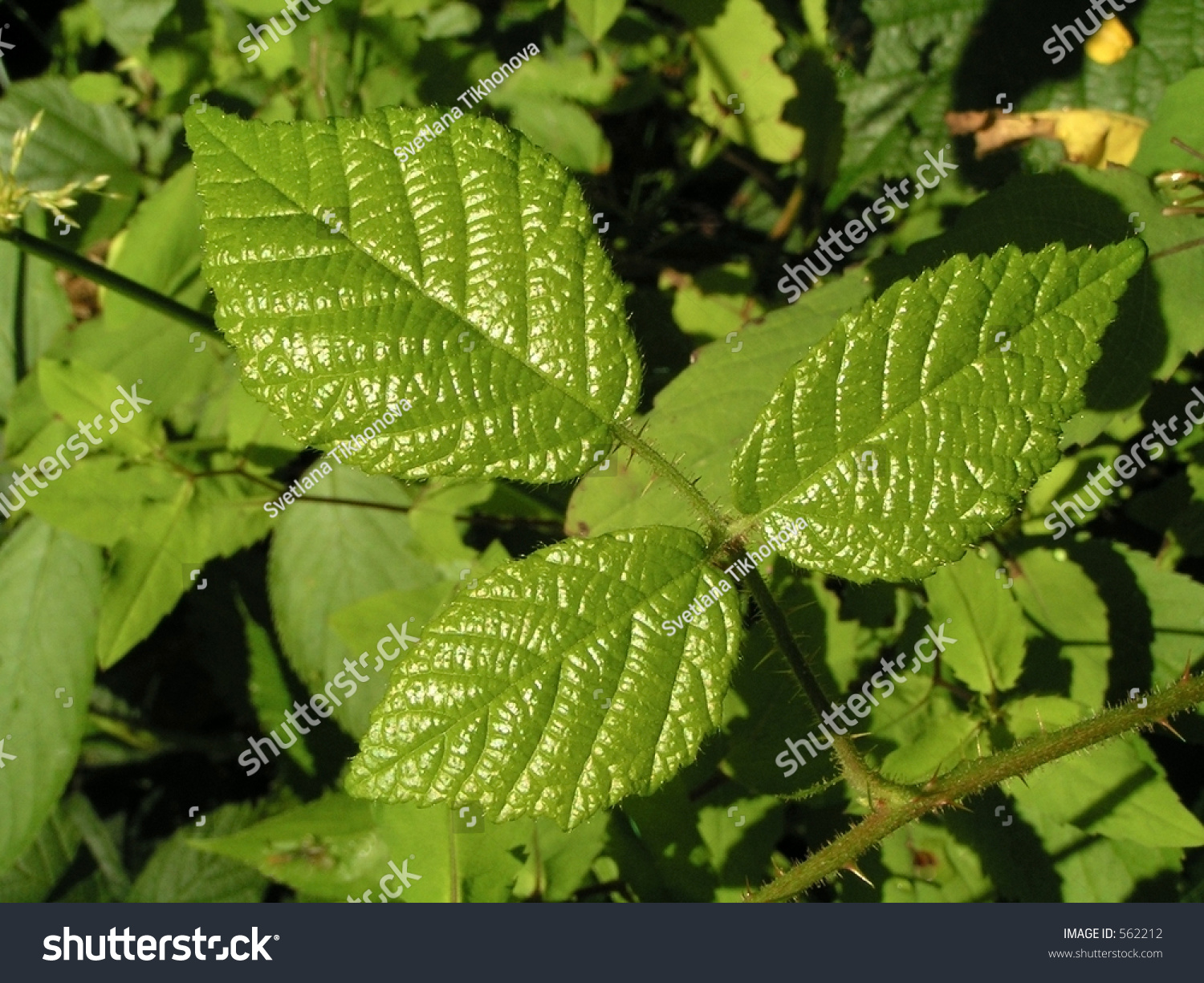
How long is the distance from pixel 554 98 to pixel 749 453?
199 cm

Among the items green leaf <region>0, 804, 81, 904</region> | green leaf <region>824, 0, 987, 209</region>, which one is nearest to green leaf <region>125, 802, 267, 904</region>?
green leaf <region>0, 804, 81, 904</region>

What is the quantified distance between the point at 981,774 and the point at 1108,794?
773mm

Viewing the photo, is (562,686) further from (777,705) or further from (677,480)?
(777,705)

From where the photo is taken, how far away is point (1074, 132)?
8.46 feet

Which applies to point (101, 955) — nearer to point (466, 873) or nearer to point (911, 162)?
point (466, 873)

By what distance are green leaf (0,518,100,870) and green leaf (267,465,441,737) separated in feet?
1.65

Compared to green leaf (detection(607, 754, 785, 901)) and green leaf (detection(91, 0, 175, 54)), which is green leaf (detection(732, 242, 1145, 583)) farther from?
green leaf (detection(91, 0, 175, 54))

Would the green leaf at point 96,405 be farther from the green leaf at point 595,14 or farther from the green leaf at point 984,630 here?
the green leaf at point 984,630

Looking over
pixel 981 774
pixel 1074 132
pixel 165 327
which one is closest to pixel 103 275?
pixel 165 327

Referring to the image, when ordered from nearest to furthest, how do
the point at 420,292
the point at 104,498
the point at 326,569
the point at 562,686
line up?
the point at 562,686 → the point at 420,292 → the point at 104,498 → the point at 326,569

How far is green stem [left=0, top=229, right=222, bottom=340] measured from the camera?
6.69 feet

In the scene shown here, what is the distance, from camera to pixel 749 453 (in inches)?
53.6

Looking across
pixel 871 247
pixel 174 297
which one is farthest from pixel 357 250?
pixel 871 247

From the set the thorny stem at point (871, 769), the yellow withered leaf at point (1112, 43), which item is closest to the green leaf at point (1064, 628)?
the thorny stem at point (871, 769)
